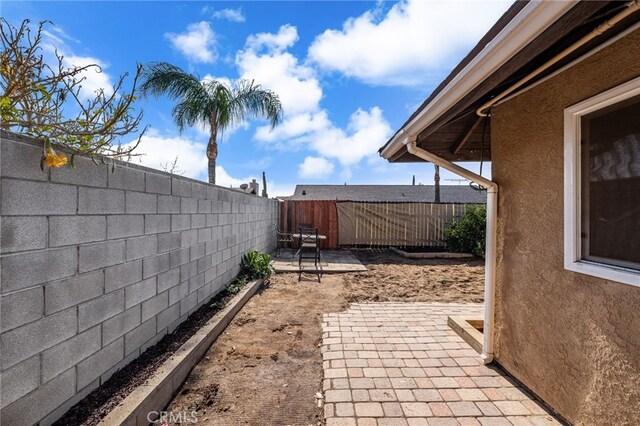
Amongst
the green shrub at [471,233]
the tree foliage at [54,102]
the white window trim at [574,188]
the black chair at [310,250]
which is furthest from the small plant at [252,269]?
the green shrub at [471,233]

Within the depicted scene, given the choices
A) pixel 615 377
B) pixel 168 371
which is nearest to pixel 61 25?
pixel 168 371

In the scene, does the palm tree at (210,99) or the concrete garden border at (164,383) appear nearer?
the concrete garden border at (164,383)

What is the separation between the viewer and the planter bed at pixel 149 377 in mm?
1742

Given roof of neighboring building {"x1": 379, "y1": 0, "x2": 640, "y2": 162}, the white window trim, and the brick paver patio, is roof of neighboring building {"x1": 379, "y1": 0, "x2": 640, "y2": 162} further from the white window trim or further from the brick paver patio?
the brick paver patio

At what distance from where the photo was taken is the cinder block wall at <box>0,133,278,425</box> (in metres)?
1.42

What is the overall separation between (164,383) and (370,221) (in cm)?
940

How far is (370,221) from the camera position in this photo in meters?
11.0

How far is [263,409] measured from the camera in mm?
2191

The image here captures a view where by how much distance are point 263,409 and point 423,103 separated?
2600mm

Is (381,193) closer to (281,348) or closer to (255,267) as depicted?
(255,267)

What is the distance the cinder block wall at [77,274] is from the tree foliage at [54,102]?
0.53 feet

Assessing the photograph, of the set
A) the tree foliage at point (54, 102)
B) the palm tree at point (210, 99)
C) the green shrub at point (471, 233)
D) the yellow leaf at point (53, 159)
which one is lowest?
the green shrub at point (471, 233)

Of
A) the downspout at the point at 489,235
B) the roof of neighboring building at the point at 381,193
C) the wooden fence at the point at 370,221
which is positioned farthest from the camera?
the roof of neighboring building at the point at 381,193

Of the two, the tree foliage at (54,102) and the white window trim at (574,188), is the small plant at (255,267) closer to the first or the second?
the tree foliage at (54,102)
